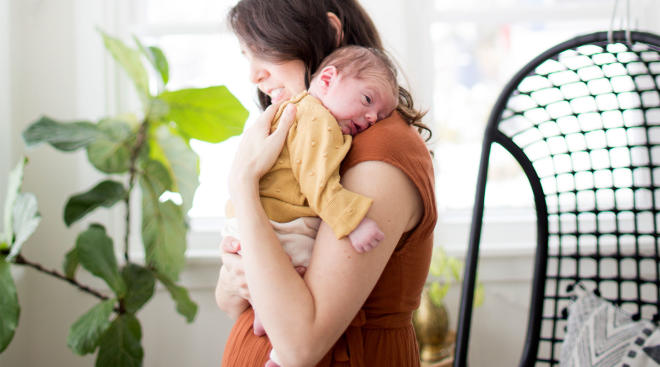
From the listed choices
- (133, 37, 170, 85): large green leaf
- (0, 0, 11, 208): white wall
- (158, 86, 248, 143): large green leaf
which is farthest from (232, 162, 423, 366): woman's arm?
(0, 0, 11, 208): white wall

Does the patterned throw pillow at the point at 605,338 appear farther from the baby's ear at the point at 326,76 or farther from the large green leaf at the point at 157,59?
the large green leaf at the point at 157,59

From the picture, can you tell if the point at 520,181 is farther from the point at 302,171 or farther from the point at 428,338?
the point at 302,171

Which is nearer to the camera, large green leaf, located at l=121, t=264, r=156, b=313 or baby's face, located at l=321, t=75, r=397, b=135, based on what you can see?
baby's face, located at l=321, t=75, r=397, b=135

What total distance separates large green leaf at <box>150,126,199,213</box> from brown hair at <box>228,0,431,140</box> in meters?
0.71

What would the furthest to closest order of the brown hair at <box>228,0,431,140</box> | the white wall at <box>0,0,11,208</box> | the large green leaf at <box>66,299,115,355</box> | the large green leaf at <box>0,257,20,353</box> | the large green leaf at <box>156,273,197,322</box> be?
the white wall at <box>0,0,11,208</box>
the large green leaf at <box>156,273,197,322</box>
the large green leaf at <box>66,299,115,355</box>
the large green leaf at <box>0,257,20,353</box>
the brown hair at <box>228,0,431,140</box>

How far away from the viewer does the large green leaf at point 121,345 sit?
5.35ft

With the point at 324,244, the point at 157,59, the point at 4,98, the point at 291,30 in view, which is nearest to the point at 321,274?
the point at 324,244

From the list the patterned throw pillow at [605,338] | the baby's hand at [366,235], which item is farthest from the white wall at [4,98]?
the patterned throw pillow at [605,338]

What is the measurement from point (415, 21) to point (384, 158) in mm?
1518

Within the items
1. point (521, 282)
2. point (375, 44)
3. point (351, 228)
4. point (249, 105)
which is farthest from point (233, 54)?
point (351, 228)

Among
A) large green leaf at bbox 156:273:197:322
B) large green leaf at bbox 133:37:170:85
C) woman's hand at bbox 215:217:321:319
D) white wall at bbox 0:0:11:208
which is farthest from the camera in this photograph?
white wall at bbox 0:0:11:208

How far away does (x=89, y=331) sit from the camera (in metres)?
1.59

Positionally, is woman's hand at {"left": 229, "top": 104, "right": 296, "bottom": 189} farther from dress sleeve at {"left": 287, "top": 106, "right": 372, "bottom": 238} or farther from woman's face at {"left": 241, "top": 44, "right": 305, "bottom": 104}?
woman's face at {"left": 241, "top": 44, "right": 305, "bottom": 104}

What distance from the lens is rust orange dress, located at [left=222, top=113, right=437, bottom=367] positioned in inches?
34.6
